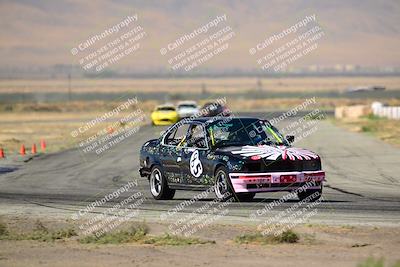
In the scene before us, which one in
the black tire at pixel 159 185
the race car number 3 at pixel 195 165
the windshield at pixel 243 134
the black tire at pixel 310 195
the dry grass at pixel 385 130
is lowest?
the dry grass at pixel 385 130

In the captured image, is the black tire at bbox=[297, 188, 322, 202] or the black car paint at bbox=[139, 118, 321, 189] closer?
the black car paint at bbox=[139, 118, 321, 189]

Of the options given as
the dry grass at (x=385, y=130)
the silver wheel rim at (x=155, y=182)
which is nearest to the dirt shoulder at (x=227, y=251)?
the silver wheel rim at (x=155, y=182)

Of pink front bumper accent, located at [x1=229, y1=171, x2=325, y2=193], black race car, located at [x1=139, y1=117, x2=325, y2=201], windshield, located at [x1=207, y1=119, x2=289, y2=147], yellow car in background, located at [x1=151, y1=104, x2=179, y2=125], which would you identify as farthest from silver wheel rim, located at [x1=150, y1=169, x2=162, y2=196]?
yellow car in background, located at [x1=151, y1=104, x2=179, y2=125]

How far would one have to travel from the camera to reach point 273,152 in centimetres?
1650

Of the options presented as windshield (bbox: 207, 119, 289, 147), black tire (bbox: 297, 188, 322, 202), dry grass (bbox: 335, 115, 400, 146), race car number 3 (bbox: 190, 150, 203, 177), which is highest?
windshield (bbox: 207, 119, 289, 147)

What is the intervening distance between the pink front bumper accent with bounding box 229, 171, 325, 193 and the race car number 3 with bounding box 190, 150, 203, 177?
1.18 meters

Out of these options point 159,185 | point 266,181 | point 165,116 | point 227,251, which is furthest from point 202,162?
point 165,116

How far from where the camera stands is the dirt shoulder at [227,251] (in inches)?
430

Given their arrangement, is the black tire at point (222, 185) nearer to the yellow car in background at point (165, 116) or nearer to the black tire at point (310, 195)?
the black tire at point (310, 195)

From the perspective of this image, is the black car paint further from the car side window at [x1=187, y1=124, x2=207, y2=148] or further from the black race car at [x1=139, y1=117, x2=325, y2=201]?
the car side window at [x1=187, y1=124, x2=207, y2=148]

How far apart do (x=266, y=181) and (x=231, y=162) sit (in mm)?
656

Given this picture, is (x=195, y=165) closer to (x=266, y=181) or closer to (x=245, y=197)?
(x=245, y=197)

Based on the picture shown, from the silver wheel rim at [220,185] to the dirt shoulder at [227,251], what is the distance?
3163 mm

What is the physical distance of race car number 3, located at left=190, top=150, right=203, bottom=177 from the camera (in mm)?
17264
